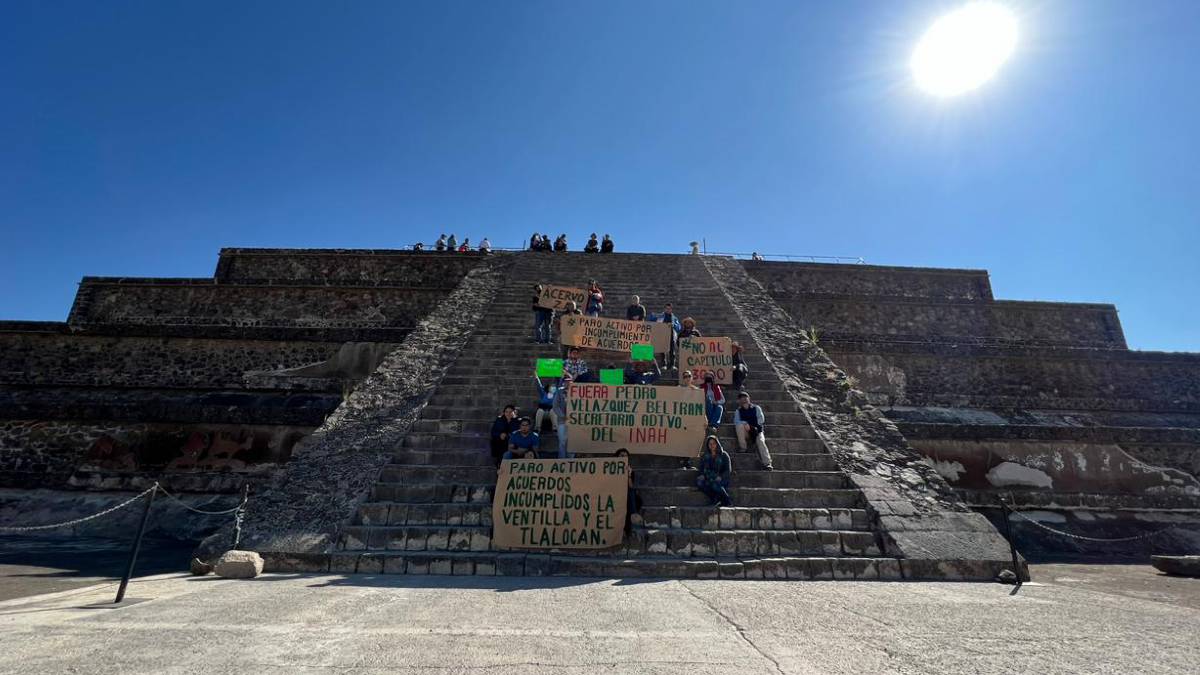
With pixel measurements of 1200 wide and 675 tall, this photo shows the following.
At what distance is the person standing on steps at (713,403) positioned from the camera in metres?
8.02

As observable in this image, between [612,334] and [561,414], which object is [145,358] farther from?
[561,414]

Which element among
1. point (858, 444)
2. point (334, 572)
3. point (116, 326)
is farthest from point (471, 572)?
point (116, 326)

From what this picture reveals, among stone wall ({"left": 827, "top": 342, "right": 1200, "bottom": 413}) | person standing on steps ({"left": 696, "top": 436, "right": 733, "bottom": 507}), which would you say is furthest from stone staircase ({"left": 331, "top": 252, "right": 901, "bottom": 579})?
stone wall ({"left": 827, "top": 342, "right": 1200, "bottom": 413})

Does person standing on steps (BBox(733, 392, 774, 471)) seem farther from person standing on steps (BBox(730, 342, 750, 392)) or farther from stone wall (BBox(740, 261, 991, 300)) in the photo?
stone wall (BBox(740, 261, 991, 300))

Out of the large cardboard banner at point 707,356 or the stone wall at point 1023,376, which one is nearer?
the large cardboard banner at point 707,356

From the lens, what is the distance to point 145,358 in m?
13.9

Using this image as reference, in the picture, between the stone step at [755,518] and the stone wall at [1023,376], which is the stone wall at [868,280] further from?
the stone step at [755,518]

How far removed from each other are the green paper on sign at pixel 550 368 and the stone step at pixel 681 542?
10.7 feet

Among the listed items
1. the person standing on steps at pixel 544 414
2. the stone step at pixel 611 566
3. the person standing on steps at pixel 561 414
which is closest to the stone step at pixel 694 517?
the stone step at pixel 611 566

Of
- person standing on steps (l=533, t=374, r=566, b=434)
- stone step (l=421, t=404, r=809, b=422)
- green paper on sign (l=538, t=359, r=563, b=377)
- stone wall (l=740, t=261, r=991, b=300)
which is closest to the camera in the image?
person standing on steps (l=533, t=374, r=566, b=434)

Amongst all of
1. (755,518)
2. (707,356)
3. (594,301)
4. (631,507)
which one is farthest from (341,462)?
(707,356)

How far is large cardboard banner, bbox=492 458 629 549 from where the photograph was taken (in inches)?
235

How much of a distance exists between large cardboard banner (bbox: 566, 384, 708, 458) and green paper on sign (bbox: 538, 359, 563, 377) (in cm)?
130

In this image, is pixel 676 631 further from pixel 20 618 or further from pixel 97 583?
pixel 97 583
